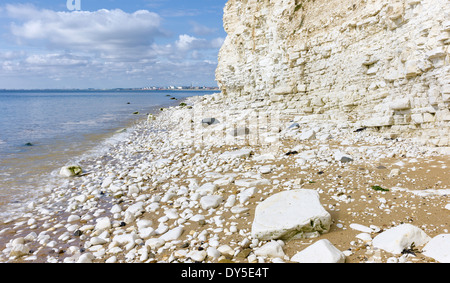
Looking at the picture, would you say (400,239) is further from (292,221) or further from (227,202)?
(227,202)

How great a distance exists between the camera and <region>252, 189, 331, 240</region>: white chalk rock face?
357cm

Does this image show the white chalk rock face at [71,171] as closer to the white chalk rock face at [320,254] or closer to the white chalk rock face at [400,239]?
the white chalk rock face at [320,254]

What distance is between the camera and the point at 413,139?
737cm

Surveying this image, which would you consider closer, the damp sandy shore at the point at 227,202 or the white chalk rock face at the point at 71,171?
the damp sandy shore at the point at 227,202

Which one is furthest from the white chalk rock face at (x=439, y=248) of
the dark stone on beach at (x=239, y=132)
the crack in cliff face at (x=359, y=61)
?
the dark stone on beach at (x=239, y=132)

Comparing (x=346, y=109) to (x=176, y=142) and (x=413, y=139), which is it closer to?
(x=413, y=139)

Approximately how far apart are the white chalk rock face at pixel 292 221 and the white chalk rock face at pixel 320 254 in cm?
37

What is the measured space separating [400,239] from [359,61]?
864cm

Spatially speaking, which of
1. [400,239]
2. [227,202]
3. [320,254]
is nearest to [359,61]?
[227,202]

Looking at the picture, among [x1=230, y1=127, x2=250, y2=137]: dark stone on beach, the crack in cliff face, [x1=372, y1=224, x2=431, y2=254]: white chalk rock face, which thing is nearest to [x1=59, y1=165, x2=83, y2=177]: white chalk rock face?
[x1=230, y1=127, x2=250, y2=137]: dark stone on beach

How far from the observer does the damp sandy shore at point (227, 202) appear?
3.70 metres

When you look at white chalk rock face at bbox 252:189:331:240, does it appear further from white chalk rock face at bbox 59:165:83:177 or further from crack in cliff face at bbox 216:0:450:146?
white chalk rock face at bbox 59:165:83:177

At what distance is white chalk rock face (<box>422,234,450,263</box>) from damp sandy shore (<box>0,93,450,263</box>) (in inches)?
3.8
